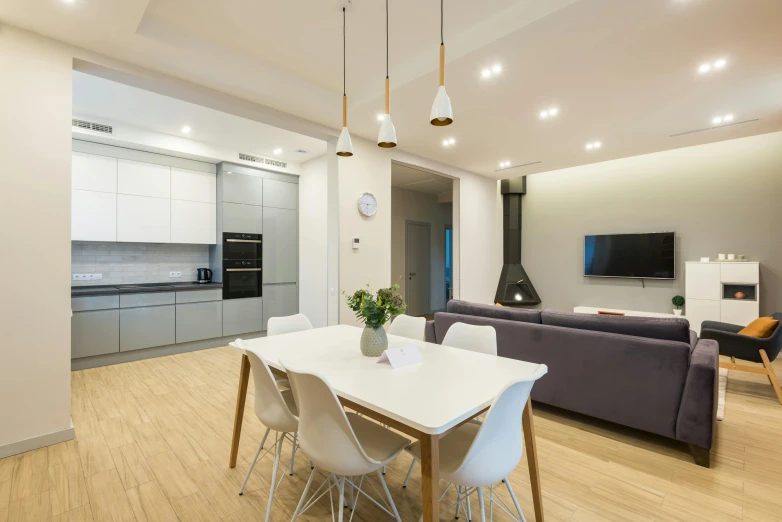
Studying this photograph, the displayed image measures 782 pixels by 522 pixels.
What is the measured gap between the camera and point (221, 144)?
204 inches

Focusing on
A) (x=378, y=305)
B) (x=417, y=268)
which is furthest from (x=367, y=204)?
(x=417, y=268)

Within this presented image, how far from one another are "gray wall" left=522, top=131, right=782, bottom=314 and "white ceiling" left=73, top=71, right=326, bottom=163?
4.41m

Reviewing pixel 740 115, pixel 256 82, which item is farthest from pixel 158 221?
pixel 740 115

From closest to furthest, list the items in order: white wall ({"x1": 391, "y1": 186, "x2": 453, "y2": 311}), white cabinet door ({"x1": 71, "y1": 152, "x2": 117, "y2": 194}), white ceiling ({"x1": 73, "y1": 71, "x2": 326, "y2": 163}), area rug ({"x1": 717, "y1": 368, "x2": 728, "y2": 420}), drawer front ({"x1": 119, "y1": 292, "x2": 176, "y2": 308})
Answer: area rug ({"x1": 717, "y1": 368, "x2": 728, "y2": 420}) < white ceiling ({"x1": 73, "y1": 71, "x2": 326, "y2": 163}) < white cabinet door ({"x1": 71, "y1": 152, "x2": 117, "y2": 194}) < drawer front ({"x1": 119, "y1": 292, "x2": 176, "y2": 308}) < white wall ({"x1": 391, "y1": 186, "x2": 453, "y2": 311})

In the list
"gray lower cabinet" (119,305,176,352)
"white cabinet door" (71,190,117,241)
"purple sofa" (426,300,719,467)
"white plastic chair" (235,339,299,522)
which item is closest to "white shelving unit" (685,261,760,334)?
"purple sofa" (426,300,719,467)

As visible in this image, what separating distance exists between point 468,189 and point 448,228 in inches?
107

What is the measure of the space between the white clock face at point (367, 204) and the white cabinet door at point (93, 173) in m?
3.11

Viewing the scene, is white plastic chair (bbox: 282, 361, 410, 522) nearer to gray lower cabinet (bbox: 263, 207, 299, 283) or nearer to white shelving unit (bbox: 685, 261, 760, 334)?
gray lower cabinet (bbox: 263, 207, 299, 283)

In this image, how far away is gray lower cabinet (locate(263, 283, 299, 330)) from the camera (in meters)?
5.75

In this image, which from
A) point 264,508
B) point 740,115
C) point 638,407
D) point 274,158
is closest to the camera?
point 264,508

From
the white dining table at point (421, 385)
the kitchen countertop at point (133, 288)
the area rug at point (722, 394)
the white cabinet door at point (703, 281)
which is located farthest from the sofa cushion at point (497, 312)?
the kitchen countertop at point (133, 288)

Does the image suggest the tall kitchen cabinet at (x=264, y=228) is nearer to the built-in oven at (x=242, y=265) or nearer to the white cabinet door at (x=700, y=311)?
the built-in oven at (x=242, y=265)

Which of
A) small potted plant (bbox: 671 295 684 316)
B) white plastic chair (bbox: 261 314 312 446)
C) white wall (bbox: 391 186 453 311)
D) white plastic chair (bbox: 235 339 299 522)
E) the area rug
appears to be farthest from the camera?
white wall (bbox: 391 186 453 311)

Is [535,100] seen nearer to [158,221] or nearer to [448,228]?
[158,221]
